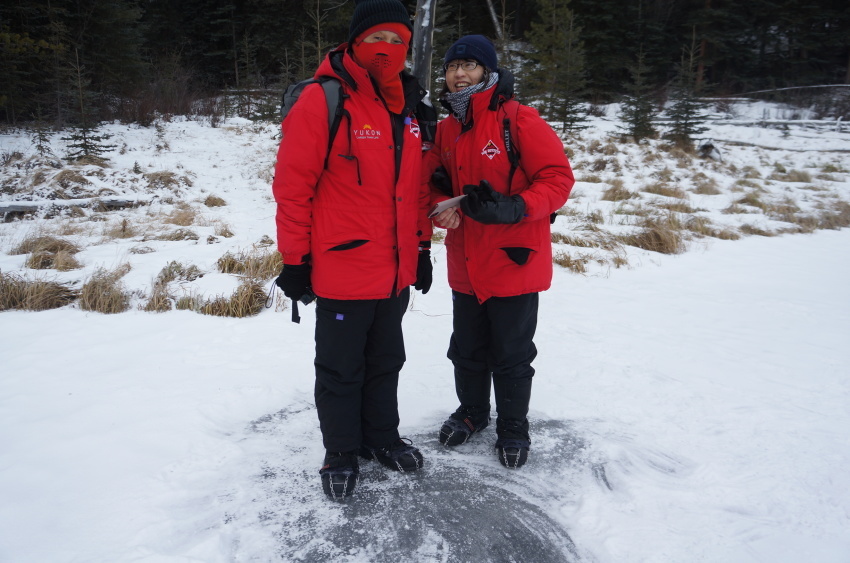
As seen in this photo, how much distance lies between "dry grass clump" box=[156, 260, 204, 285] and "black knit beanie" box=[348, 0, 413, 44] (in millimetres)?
3485

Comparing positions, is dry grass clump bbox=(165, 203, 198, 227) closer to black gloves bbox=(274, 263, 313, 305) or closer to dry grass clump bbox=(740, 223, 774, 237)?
black gloves bbox=(274, 263, 313, 305)

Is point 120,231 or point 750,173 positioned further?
point 750,173

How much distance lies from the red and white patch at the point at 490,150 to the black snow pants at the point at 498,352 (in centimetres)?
66

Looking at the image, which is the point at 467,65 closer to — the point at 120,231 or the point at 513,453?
the point at 513,453

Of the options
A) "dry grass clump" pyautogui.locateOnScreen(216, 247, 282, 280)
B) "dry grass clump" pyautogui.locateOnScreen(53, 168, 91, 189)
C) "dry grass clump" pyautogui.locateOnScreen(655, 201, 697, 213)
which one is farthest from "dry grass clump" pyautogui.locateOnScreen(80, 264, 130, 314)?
"dry grass clump" pyautogui.locateOnScreen(655, 201, 697, 213)

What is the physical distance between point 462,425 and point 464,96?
161 centimetres

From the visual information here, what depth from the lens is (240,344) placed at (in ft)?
11.9

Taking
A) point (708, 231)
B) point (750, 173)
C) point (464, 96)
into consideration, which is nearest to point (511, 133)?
point (464, 96)

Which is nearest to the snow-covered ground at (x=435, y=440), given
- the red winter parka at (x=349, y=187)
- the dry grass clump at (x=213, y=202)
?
the red winter parka at (x=349, y=187)

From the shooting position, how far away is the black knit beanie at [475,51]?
2.26 m

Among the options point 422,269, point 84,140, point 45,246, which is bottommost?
point 45,246

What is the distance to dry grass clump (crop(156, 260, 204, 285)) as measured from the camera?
15.6ft

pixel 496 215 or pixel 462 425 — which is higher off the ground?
pixel 496 215

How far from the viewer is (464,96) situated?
2.29 meters
